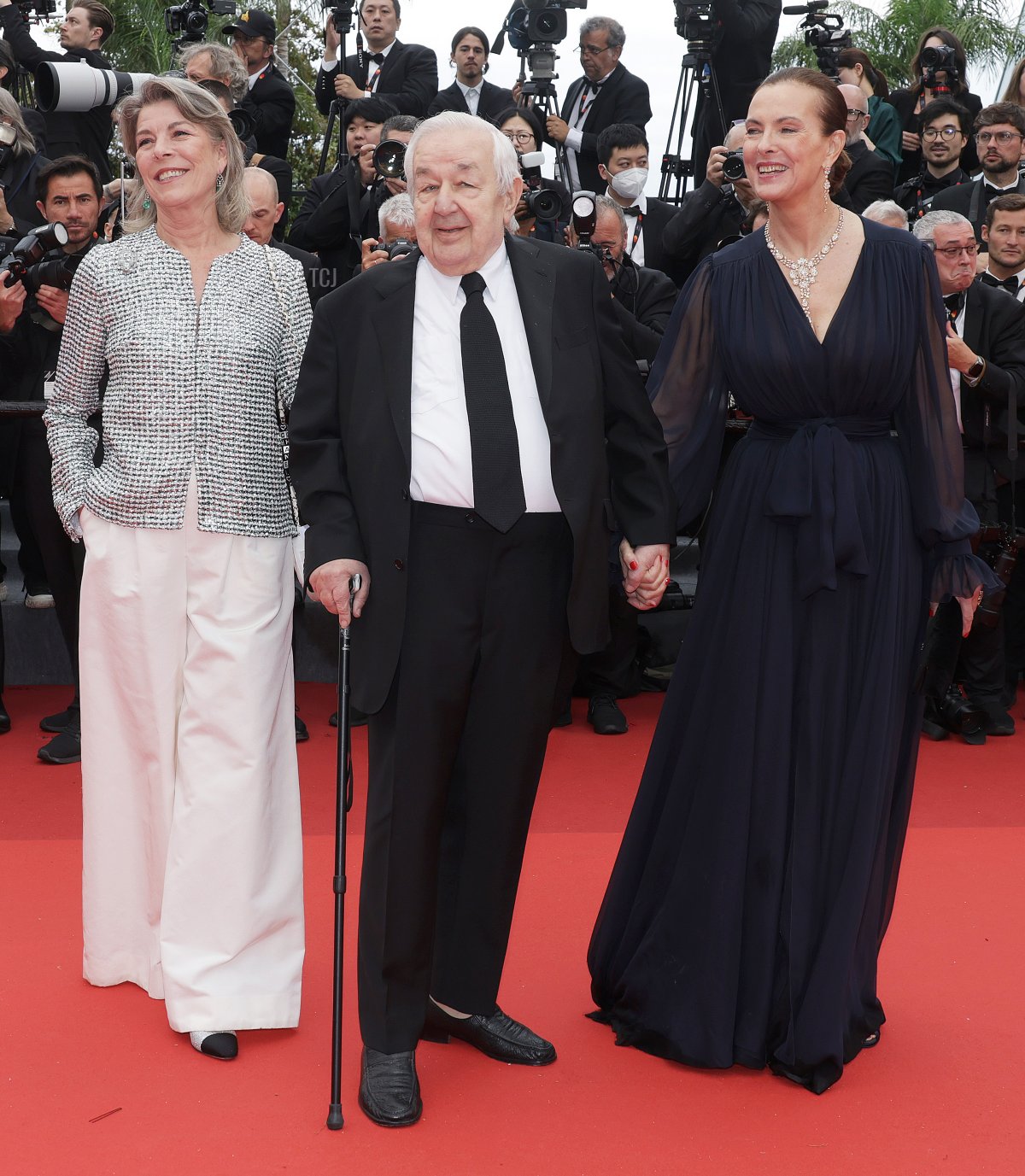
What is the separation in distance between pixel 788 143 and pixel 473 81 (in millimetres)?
5760

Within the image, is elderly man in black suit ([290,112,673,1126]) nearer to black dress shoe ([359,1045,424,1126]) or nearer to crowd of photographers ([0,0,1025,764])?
black dress shoe ([359,1045,424,1126])

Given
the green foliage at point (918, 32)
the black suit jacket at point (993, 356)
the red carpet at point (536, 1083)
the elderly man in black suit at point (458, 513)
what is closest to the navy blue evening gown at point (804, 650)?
the red carpet at point (536, 1083)

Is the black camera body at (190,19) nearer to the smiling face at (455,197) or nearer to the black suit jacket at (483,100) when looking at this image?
the black suit jacket at (483,100)

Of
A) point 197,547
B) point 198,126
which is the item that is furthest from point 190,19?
point 197,547

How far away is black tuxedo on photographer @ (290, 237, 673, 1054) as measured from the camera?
112 inches

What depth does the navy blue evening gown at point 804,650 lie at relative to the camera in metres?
3.06

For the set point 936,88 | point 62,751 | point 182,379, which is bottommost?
point 62,751

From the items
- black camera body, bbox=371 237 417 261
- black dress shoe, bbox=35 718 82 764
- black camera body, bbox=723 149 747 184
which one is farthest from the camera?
black camera body, bbox=723 149 747 184

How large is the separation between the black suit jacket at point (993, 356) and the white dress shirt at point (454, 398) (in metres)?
3.46

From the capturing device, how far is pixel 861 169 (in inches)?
298

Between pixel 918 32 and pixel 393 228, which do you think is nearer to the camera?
pixel 393 228

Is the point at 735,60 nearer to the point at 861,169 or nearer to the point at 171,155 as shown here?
the point at 861,169

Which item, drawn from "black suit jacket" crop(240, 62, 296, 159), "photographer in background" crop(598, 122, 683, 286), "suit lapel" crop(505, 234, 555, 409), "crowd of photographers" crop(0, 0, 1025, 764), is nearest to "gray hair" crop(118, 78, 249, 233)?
"suit lapel" crop(505, 234, 555, 409)

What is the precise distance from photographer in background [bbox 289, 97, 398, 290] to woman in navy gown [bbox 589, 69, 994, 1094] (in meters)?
4.02
